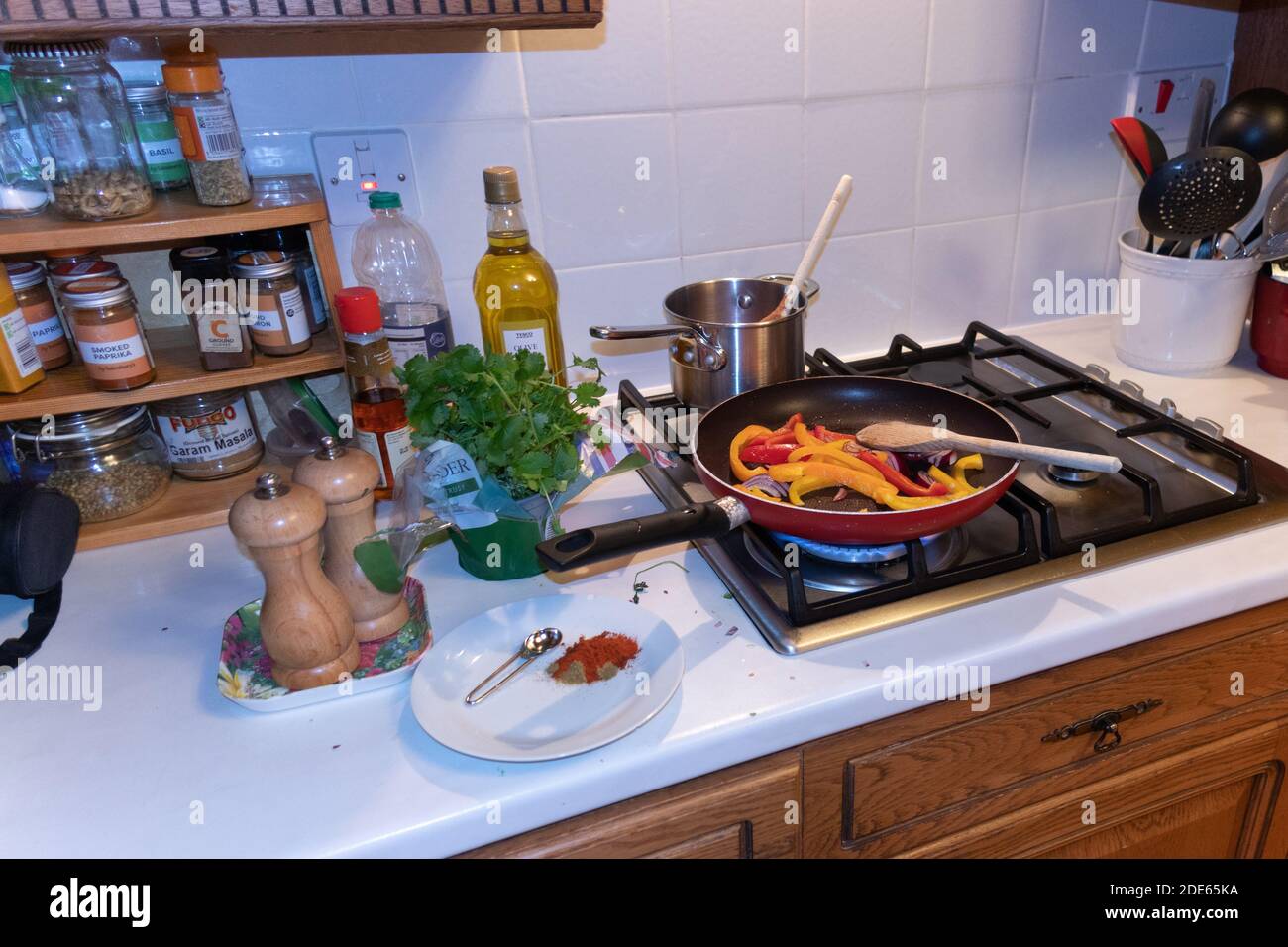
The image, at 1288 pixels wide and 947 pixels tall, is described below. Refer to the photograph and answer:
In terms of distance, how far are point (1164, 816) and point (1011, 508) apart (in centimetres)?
39

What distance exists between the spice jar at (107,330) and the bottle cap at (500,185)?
14.1 inches

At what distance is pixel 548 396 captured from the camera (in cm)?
84

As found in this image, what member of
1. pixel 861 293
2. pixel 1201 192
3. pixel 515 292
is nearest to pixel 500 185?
pixel 515 292

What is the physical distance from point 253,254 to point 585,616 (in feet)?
1.60

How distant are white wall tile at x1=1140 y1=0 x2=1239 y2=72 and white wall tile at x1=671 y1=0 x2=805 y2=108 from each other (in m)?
0.52

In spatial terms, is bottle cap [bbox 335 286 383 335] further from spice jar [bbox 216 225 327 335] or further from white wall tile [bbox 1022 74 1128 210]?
white wall tile [bbox 1022 74 1128 210]

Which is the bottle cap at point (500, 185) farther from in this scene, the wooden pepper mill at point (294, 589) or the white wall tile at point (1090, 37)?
the white wall tile at point (1090, 37)

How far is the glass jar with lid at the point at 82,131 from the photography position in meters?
0.85

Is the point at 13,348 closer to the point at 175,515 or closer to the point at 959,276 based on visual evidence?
the point at 175,515

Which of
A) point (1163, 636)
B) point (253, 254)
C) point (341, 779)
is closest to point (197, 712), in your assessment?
point (341, 779)

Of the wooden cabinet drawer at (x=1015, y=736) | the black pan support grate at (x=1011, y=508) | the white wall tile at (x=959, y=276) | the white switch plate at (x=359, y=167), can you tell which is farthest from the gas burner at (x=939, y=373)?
the white switch plate at (x=359, y=167)

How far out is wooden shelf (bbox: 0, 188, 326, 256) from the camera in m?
0.82
